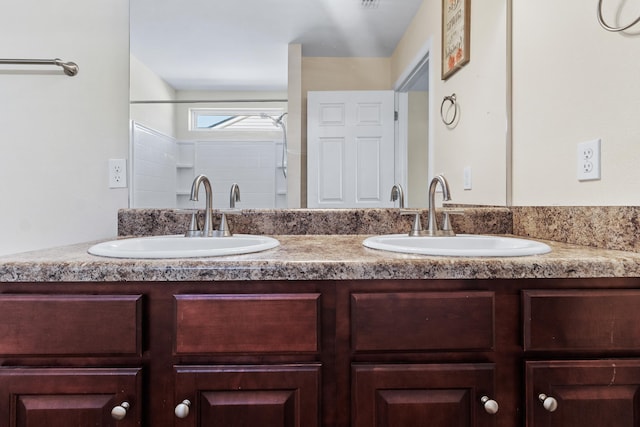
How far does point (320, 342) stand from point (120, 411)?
41 centimetres

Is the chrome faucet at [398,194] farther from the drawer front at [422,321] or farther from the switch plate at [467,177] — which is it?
the drawer front at [422,321]

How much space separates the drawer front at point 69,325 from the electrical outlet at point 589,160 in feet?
3.81

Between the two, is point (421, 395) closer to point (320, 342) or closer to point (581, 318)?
point (320, 342)

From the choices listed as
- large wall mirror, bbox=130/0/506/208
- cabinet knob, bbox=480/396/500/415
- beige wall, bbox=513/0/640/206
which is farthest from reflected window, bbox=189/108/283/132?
cabinet knob, bbox=480/396/500/415

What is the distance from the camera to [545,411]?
745mm

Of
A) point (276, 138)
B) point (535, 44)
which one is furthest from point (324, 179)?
point (535, 44)

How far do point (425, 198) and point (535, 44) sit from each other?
2.09ft

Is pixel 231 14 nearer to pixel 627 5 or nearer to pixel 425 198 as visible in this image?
pixel 425 198

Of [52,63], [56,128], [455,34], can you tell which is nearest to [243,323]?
[56,128]

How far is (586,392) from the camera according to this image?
0.75m

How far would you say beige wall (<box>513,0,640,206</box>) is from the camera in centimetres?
88

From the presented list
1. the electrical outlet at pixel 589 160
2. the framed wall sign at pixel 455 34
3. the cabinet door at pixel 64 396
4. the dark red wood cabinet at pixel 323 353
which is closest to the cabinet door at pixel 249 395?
the dark red wood cabinet at pixel 323 353

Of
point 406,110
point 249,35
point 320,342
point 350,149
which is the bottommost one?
point 320,342

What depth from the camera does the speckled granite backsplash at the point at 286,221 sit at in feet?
4.30
